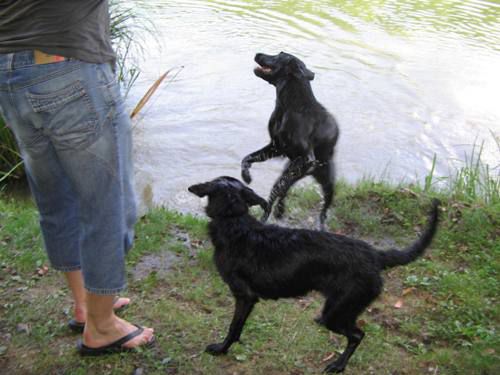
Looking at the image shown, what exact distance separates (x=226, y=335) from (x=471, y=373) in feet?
4.36

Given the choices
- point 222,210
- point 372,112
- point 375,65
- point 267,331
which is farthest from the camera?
point 375,65

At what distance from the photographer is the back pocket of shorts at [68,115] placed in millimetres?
2127

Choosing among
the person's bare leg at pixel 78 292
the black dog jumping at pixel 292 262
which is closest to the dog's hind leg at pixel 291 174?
the black dog jumping at pixel 292 262

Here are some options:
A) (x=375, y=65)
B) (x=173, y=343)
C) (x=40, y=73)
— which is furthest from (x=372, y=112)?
(x=40, y=73)

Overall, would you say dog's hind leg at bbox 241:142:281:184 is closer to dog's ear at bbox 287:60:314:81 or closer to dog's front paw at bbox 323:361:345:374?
dog's ear at bbox 287:60:314:81

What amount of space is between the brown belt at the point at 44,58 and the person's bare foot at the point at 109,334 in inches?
53.3

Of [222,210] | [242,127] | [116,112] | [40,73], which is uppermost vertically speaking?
[40,73]

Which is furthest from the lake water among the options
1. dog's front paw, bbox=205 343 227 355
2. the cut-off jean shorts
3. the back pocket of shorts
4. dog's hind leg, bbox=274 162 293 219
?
the back pocket of shorts

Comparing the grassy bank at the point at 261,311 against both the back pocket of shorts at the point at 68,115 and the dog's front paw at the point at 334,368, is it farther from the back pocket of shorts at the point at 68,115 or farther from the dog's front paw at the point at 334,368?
the back pocket of shorts at the point at 68,115

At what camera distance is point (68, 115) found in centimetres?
216

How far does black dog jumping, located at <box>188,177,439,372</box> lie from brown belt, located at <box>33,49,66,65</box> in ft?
3.63

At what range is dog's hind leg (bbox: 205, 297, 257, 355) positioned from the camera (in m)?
2.96

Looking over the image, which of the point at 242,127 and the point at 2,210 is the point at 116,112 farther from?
the point at 242,127

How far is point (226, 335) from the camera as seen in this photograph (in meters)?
3.17
